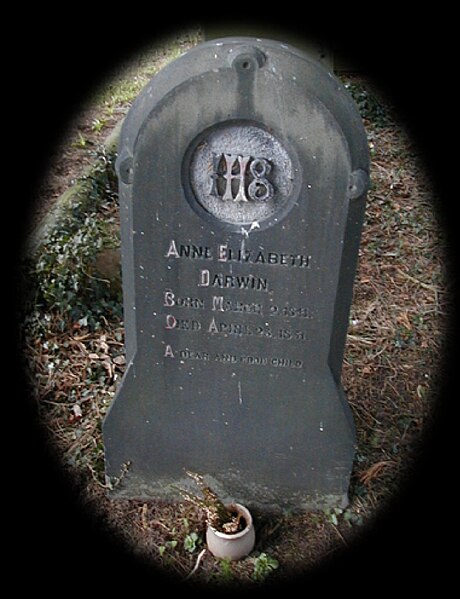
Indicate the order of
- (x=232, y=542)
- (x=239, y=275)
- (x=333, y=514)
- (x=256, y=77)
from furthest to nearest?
(x=333, y=514) < (x=232, y=542) < (x=239, y=275) < (x=256, y=77)

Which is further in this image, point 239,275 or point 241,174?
point 239,275

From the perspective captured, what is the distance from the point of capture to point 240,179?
2607 mm

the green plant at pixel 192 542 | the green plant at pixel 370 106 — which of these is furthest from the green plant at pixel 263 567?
the green plant at pixel 370 106

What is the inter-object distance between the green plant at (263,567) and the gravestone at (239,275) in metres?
0.34

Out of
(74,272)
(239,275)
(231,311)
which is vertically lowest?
(231,311)

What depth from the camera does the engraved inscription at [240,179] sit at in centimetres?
257

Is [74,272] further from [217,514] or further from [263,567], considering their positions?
[263,567]

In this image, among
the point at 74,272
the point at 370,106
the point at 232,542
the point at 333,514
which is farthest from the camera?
the point at 370,106

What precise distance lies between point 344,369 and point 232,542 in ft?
4.93

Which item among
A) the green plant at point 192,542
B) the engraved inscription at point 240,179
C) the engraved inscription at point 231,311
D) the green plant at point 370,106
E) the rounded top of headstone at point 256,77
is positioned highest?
the green plant at point 370,106

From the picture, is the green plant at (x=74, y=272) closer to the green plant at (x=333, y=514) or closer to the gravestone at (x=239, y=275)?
the gravestone at (x=239, y=275)

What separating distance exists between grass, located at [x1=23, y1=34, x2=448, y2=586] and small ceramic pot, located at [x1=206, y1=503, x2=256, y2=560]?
2.2 inches

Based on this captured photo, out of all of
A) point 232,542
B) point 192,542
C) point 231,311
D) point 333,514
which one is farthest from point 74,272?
point 333,514

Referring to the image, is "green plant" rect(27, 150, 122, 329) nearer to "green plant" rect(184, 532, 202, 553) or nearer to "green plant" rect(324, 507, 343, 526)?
"green plant" rect(184, 532, 202, 553)
